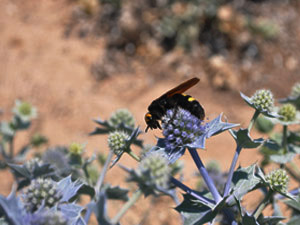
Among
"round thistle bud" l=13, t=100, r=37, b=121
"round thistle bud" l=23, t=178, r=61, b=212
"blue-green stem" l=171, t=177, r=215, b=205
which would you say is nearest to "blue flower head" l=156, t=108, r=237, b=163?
"blue-green stem" l=171, t=177, r=215, b=205

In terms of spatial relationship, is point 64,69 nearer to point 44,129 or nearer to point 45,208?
point 44,129

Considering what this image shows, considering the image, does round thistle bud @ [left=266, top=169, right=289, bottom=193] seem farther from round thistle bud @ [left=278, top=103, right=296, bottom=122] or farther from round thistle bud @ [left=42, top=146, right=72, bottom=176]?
round thistle bud @ [left=42, top=146, right=72, bottom=176]

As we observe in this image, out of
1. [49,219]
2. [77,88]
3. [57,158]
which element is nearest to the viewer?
[49,219]

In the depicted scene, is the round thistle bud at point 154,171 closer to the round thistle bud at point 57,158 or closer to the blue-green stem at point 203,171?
the blue-green stem at point 203,171

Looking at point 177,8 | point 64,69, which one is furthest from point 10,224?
point 177,8

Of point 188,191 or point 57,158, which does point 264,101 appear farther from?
point 57,158

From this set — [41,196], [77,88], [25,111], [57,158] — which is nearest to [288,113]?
[41,196]
